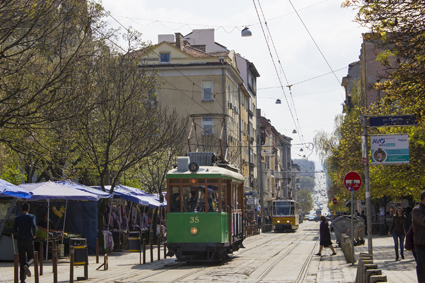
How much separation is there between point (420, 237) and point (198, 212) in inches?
364

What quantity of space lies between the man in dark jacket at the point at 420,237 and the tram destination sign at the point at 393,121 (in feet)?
20.1

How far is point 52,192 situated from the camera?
63.3 feet

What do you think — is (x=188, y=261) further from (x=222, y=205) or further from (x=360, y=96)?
(x=360, y=96)

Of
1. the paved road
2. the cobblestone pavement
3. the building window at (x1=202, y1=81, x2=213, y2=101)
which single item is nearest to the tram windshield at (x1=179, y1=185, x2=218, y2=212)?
the paved road

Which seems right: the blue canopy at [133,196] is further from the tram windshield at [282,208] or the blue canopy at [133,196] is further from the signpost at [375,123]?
the tram windshield at [282,208]

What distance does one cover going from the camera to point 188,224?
17656 mm

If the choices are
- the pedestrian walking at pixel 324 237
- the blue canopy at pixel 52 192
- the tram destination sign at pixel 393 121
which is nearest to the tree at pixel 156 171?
the pedestrian walking at pixel 324 237

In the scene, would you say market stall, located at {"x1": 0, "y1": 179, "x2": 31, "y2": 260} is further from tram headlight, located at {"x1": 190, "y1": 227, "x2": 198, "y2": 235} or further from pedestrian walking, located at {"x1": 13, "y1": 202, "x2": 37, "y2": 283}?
tram headlight, located at {"x1": 190, "y1": 227, "x2": 198, "y2": 235}

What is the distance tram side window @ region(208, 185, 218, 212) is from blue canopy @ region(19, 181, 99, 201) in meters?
4.66

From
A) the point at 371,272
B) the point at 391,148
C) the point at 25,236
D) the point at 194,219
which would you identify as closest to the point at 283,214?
the point at 194,219

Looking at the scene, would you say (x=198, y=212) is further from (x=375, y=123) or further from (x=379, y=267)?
(x=375, y=123)

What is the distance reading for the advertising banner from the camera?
645 inches

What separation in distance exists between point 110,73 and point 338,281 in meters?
13.4

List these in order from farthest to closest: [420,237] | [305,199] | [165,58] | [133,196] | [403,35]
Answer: [305,199]
[165,58]
[133,196]
[403,35]
[420,237]
